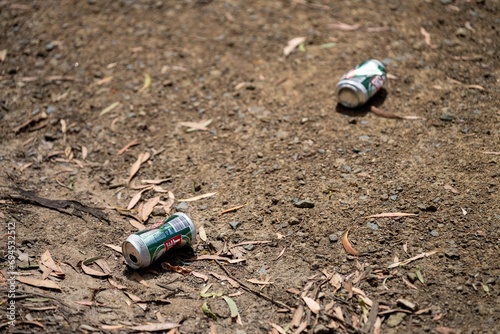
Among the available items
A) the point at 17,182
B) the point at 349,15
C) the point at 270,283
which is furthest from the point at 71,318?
the point at 349,15

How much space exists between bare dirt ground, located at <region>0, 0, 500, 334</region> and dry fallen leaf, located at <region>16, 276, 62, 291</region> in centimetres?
1

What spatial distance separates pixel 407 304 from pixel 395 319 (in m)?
0.11

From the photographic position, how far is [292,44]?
5422mm

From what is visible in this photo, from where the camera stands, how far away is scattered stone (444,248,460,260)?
133 inches

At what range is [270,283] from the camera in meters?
3.42

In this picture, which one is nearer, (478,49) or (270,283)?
(270,283)

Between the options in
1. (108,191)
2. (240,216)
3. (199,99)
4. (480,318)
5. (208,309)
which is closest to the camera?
(480,318)

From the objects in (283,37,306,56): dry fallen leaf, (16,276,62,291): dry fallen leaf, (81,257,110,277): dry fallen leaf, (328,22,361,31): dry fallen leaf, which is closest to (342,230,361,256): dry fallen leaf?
(81,257,110,277): dry fallen leaf

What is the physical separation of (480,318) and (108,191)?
2.68 metres

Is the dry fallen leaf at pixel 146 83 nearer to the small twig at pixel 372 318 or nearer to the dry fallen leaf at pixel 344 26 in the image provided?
the dry fallen leaf at pixel 344 26

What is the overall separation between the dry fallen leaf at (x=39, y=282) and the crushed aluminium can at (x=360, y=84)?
101 inches

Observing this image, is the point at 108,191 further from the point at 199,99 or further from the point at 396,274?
the point at 396,274

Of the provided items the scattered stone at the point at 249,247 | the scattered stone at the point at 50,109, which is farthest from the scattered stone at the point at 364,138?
the scattered stone at the point at 50,109

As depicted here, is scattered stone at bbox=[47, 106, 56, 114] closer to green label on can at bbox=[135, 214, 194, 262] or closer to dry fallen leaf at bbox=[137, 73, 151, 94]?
dry fallen leaf at bbox=[137, 73, 151, 94]
